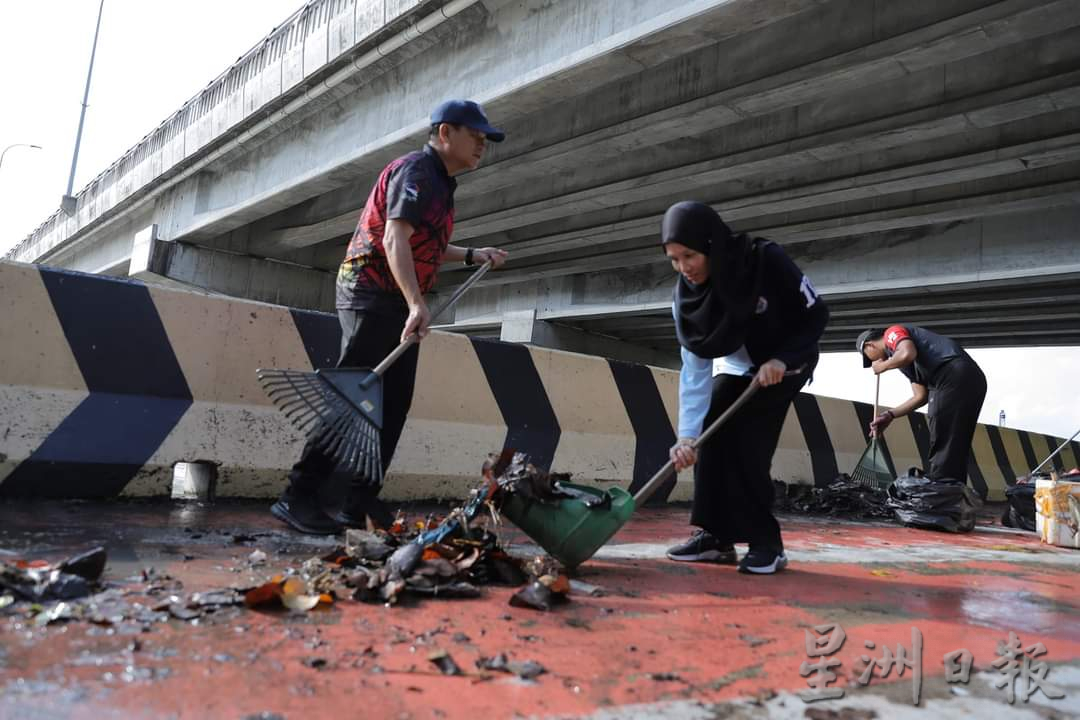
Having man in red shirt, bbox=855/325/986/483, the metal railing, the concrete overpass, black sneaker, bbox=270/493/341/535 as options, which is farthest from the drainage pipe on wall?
black sneaker, bbox=270/493/341/535

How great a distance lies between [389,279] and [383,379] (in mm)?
449

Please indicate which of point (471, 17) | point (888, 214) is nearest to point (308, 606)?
point (471, 17)

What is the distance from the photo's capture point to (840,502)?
6.69 metres

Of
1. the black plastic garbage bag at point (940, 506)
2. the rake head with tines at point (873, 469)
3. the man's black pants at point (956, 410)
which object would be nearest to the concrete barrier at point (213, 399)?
the black plastic garbage bag at point (940, 506)

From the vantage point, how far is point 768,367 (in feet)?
10.2

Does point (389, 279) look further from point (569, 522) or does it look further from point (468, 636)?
point (468, 636)

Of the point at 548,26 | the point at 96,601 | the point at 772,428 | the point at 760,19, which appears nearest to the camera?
the point at 96,601

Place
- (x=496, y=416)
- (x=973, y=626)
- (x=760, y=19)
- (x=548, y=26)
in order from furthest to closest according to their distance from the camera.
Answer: (x=548, y=26) → (x=760, y=19) → (x=496, y=416) → (x=973, y=626)

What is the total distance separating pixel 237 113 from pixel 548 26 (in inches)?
287

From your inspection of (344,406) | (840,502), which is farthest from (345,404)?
(840,502)

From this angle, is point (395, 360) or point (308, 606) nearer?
point (308, 606)

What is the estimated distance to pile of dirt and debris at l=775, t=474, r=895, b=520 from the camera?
657cm

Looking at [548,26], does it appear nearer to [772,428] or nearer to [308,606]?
[772,428]

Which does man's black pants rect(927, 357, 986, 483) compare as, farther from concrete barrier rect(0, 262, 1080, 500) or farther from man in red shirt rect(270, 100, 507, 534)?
man in red shirt rect(270, 100, 507, 534)
